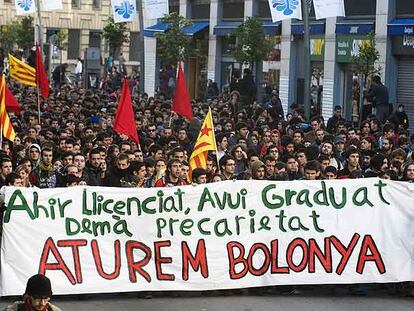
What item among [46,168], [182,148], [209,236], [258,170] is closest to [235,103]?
[182,148]

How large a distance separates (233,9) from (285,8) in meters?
14.8

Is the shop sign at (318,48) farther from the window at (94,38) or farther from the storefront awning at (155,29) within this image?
the window at (94,38)

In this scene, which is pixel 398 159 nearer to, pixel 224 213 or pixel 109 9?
pixel 224 213

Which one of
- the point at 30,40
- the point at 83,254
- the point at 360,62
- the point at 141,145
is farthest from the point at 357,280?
the point at 30,40

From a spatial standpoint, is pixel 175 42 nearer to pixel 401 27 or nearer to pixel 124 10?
pixel 124 10

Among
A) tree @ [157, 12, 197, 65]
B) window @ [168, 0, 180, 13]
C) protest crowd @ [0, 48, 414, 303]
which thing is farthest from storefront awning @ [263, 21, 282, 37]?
window @ [168, 0, 180, 13]

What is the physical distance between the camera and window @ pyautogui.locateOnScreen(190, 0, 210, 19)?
145ft

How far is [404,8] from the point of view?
31.5 meters

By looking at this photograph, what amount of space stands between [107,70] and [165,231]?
129ft

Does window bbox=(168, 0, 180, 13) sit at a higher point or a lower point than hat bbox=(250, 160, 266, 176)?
higher

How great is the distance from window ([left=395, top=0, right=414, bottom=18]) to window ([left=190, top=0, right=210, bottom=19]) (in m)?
13.2

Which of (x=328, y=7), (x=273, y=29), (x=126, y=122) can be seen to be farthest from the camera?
(x=273, y=29)

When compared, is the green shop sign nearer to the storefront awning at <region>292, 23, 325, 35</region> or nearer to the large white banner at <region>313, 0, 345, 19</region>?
the storefront awning at <region>292, 23, 325, 35</region>

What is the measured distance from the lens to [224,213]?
13133mm
